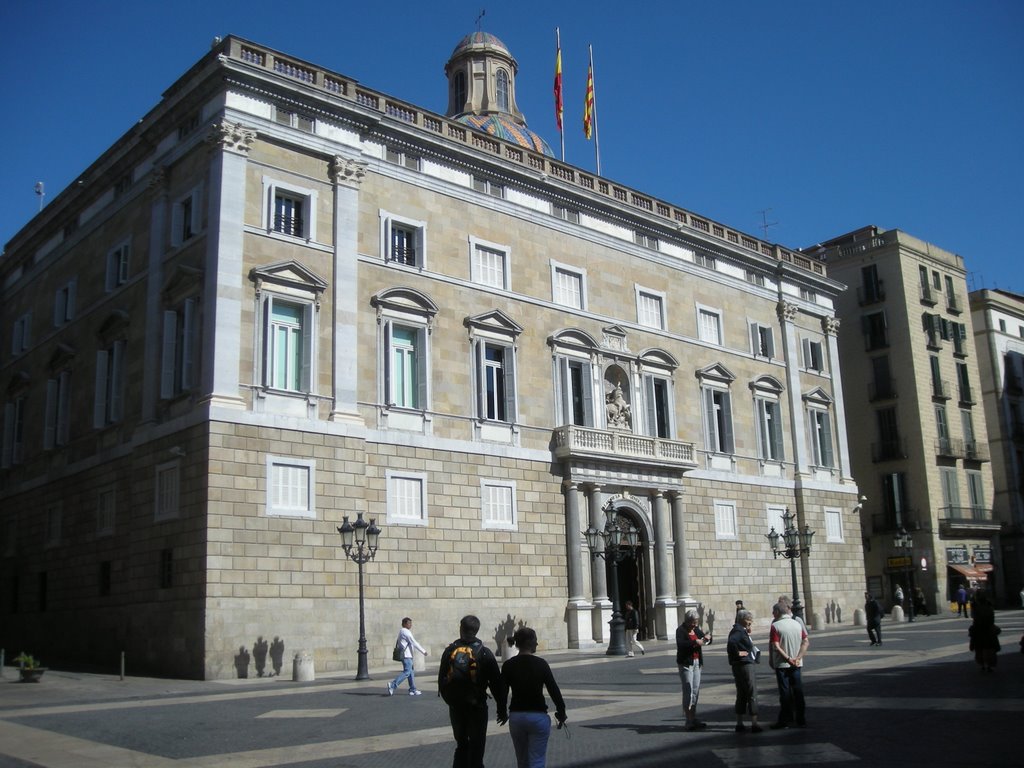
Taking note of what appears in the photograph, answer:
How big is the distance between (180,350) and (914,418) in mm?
41778

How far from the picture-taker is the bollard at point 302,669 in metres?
25.1

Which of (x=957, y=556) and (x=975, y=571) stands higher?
(x=957, y=556)

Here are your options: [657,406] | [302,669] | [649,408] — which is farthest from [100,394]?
[657,406]

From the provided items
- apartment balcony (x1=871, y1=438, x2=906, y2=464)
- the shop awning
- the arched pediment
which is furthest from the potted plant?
the shop awning

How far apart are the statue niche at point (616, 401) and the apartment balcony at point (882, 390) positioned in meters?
25.2

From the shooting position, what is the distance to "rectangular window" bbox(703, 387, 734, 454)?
42125 millimetres

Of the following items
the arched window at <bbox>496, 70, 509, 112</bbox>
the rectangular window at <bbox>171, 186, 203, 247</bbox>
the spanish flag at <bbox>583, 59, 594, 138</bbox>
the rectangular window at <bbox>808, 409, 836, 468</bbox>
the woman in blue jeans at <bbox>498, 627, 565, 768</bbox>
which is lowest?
the woman in blue jeans at <bbox>498, 627, 565, 768</bbox>

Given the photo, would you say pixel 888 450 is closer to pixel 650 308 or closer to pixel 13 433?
pixel 650 308

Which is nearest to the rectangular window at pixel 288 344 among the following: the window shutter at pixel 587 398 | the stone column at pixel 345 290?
the stone column at pixel 345 290

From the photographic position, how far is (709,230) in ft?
148

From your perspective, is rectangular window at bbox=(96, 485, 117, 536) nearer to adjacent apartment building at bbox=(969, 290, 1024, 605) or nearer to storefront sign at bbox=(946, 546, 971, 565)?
storefront sign at bbox=(946, 546, 971, 565)

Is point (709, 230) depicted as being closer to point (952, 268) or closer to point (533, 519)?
point (533, 519)

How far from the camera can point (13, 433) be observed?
4025 cm

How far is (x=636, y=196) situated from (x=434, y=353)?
13844 millimetres
